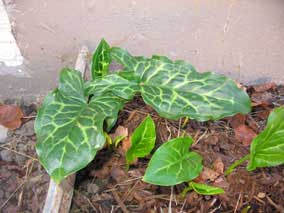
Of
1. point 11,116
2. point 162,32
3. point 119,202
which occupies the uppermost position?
point 162,32

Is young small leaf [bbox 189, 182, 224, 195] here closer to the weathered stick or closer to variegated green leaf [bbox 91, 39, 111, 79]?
the weathered stick

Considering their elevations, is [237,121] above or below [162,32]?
below

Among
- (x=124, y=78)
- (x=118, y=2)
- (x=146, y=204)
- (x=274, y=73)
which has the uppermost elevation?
(x=118, y=2)

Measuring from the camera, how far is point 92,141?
3.47ft

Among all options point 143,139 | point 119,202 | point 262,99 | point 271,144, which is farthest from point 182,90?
point 262,99

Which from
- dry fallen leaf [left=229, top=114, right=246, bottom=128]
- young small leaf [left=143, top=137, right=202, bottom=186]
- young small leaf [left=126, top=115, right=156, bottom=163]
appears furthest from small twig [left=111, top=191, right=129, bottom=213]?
dry fallen leaf [left=229, top=114, right=246, bottom=128]

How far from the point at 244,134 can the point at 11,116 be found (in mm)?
922

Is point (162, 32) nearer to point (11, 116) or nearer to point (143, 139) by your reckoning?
point (143, 139)

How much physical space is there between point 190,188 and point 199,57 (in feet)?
1.89

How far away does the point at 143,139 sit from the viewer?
1.20 meters

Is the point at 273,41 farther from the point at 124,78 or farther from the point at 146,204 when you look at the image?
the point at 146,204

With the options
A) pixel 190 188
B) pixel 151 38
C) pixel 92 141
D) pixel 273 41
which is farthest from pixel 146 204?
pixel 273 41

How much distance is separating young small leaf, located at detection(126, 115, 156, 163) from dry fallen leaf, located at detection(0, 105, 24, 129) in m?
0.58

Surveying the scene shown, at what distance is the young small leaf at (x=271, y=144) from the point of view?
3.44 ft
